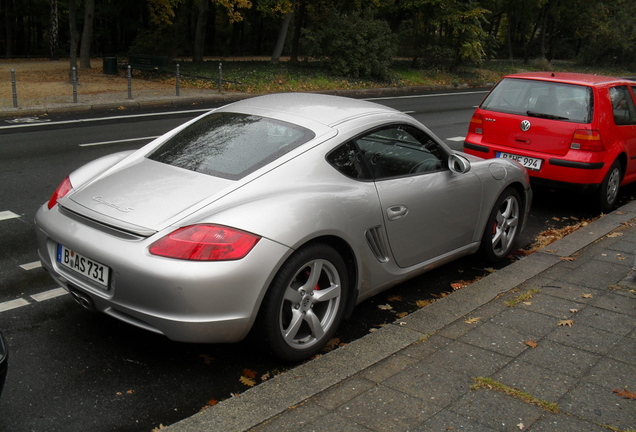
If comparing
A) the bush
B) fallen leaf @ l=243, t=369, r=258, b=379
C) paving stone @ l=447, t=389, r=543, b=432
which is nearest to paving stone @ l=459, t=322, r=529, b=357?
paving stone @ l=447, t=389, r=543, b=432

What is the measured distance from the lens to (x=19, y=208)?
7.23 m

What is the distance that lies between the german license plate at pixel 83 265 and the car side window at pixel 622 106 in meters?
6.76

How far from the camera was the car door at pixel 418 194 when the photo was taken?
470cm

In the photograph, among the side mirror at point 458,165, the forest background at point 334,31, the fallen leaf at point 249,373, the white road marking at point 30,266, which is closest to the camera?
the fallen leaf at point 249,373

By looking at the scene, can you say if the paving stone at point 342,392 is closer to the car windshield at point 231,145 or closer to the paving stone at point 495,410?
the paving stone at point 495,410

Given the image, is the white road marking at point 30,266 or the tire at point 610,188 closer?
the white road marking at point 30,266

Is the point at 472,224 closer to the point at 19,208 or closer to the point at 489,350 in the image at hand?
the point at 489,350

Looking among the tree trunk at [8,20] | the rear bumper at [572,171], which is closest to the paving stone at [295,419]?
the rear bumper at [572,171]

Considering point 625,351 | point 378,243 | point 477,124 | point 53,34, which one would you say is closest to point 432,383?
point 378,243

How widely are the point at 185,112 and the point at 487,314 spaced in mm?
13499

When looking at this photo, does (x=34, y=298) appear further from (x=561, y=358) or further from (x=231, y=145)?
(x=561, y=358)

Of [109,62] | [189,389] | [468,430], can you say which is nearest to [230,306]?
[189,389]

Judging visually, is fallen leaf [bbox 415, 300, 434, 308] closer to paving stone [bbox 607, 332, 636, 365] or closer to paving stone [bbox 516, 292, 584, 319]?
Answer: paving stone [bbox 516, 292, 584, 319]

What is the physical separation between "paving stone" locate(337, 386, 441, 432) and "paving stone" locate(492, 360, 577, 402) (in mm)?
566
